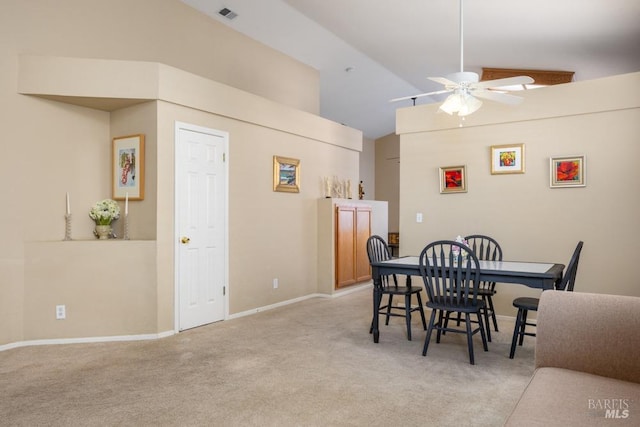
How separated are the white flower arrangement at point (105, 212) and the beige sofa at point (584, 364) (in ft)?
12.9

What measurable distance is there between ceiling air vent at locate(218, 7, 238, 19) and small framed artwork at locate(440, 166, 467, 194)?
336cm

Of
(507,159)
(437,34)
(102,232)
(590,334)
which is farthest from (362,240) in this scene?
(590,334)

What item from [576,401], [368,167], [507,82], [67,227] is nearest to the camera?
[576,401]

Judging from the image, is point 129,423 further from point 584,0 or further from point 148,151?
point 584,0

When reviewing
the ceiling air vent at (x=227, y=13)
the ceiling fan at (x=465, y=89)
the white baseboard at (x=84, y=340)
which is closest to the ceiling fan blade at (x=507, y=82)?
the ceiling fan at (x=465, y=89)

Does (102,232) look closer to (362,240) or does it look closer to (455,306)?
(455,306)

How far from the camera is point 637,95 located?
14.1 feet

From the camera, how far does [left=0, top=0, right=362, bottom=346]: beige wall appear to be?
399 cm

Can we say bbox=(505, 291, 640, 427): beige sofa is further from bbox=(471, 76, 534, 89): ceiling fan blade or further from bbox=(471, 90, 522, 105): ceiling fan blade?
bbox=(471, 90, 522, 105): ceiling fan blade

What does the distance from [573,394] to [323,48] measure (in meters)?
6.27

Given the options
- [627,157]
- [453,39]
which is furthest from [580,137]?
[453,39]

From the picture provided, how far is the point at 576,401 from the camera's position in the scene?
1634 millimetres

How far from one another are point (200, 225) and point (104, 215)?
3.06 ft

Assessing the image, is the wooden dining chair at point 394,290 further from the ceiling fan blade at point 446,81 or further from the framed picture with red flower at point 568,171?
the framed picture with red flower at point 568,171
